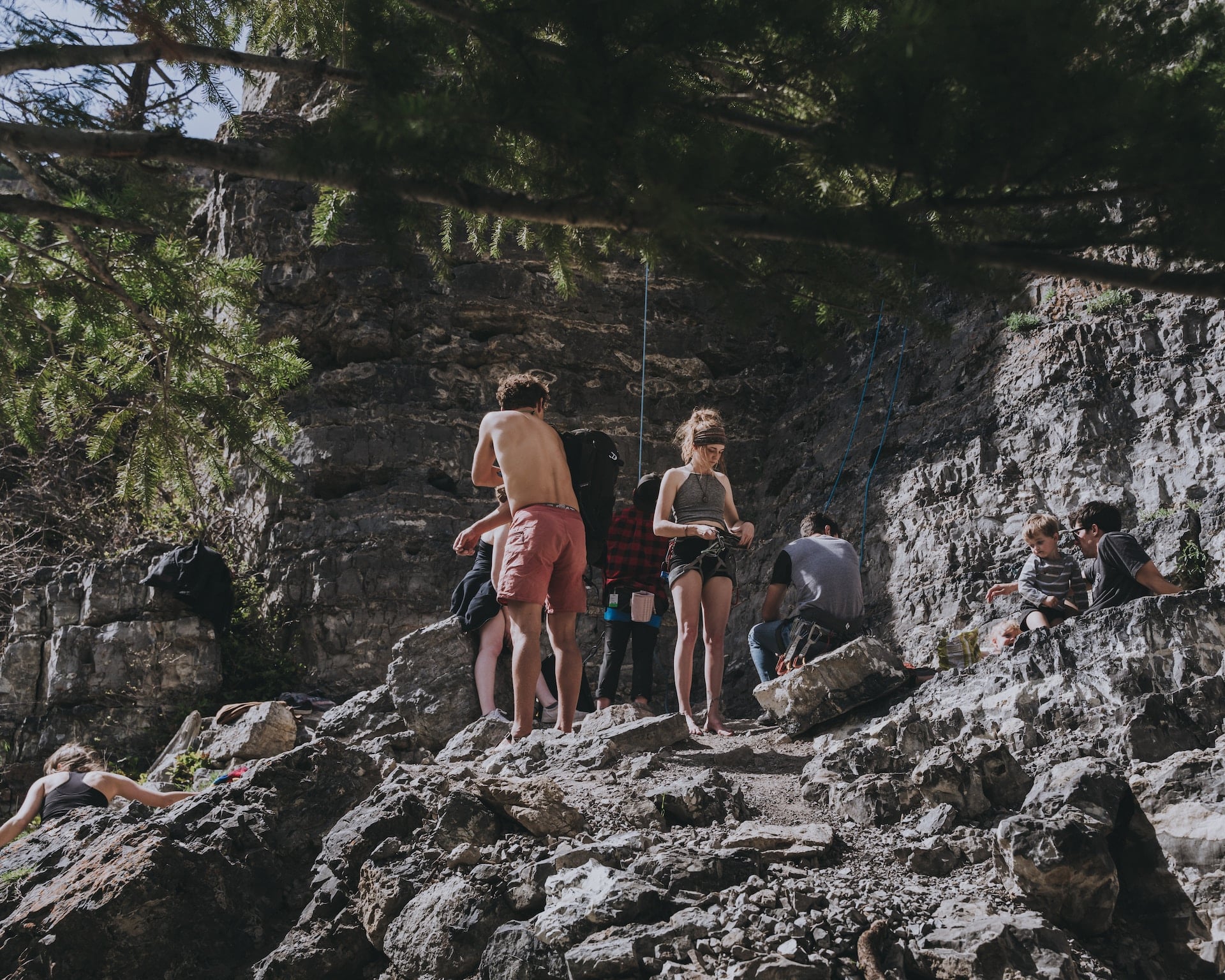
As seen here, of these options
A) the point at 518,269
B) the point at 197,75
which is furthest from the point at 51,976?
the point at 518,269

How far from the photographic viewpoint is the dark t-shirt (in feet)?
17.7

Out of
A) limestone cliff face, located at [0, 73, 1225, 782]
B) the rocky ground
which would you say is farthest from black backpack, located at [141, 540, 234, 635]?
the rocky ground

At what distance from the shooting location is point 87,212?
391cm

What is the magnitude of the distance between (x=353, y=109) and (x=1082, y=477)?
5891mm

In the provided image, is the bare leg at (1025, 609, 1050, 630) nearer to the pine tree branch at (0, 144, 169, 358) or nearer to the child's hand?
the child's hand

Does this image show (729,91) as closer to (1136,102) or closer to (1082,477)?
(1136,102)

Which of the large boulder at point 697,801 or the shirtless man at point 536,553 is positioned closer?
the large boulder at point 697,801

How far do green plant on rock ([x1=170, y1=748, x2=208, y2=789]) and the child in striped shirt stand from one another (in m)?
5.02

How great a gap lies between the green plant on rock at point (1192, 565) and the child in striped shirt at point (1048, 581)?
2.24 feet

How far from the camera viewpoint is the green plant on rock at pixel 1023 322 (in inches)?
321

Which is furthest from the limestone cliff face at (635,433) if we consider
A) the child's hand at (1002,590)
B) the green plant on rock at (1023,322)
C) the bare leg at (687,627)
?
the bare leg at (687,627)

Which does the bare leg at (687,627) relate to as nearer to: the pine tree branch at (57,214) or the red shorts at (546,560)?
the red shorts at (546,560)

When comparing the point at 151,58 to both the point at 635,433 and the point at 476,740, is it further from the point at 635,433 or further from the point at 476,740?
the point at 635,433

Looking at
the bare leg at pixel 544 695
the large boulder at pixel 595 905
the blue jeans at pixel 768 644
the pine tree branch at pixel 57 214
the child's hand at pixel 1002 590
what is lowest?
the large boulder at pixel 595 905
